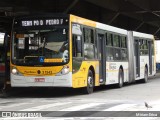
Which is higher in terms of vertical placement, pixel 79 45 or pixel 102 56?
pixel 79 45

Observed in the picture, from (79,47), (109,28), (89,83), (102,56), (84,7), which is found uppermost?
(84,7)

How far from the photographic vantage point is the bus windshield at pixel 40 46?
17.0m

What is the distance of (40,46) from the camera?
56.3 ft

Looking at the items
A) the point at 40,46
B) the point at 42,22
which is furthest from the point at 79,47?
the point at 42,22

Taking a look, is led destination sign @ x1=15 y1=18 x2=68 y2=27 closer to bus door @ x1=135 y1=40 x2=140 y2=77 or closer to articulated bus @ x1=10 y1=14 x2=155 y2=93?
articulated bus @ x1=10 y1=14 x2=155 y2=93

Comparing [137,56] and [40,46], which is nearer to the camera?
[40,46]

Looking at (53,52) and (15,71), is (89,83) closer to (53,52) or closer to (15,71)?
(53,52)

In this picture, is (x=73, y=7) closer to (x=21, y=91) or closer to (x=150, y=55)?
(x=150, y=55)

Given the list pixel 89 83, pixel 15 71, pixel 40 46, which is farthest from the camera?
pixel 89 83

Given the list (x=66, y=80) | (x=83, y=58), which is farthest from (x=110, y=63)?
(x=66, y=80)

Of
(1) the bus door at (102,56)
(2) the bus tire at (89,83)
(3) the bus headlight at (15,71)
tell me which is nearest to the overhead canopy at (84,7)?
(1) the bus door at (102,56)

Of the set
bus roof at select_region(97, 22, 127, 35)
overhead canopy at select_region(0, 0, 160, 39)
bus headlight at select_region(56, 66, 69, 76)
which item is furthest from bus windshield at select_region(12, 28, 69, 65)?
overhead canopy at select_region(0, 0, 160, 39)

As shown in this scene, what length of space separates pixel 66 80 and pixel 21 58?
75.8 inches

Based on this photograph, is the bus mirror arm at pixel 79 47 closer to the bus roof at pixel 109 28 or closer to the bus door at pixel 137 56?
the bus roof at pixel 109 28
